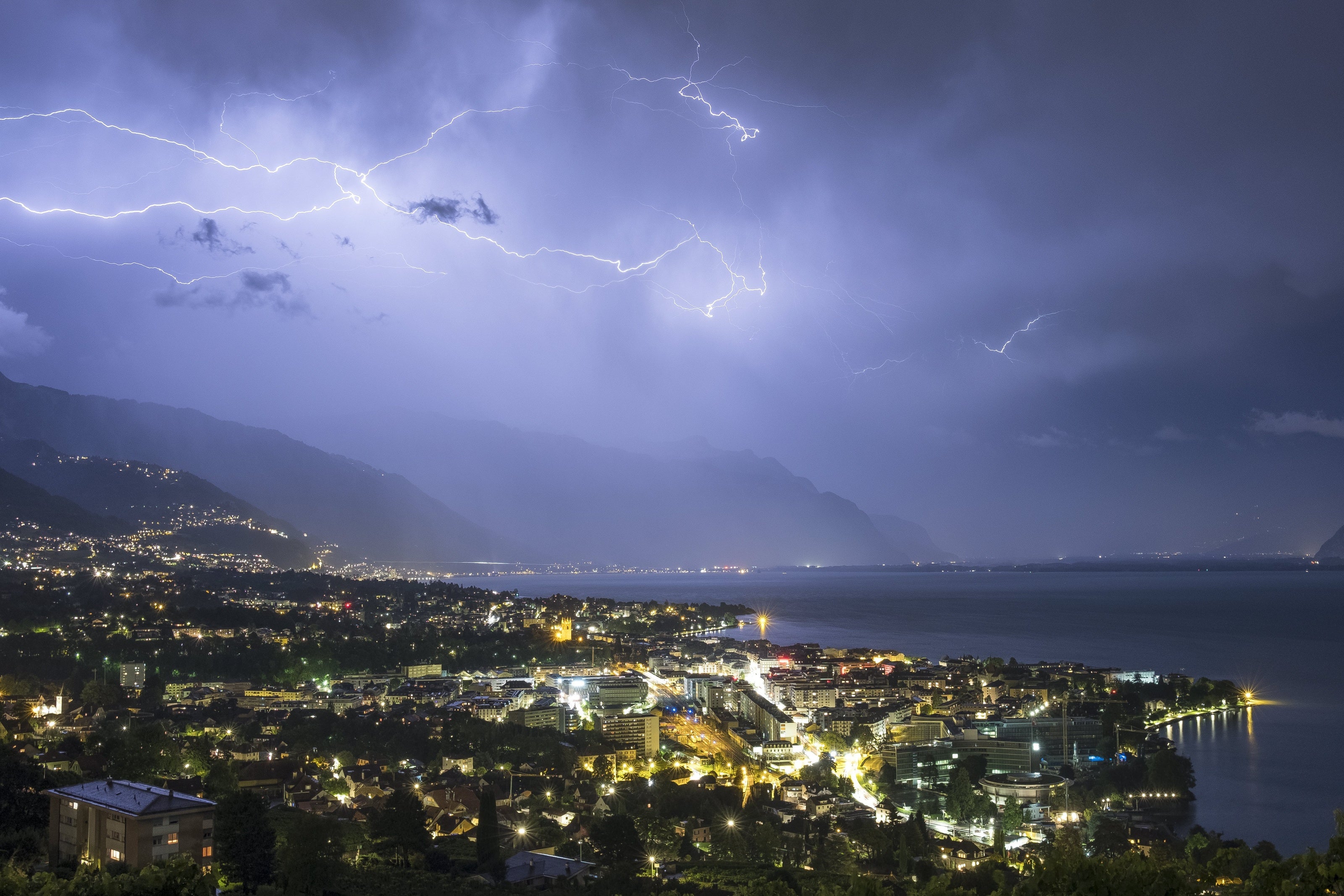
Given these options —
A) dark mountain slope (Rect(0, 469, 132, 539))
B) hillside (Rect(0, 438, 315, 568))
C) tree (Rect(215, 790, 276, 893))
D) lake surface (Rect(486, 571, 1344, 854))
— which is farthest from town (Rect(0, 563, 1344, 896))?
hillside (Rect(0, 438, 315, 568))

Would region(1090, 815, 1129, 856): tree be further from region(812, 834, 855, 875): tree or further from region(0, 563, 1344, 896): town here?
region(812, 834, 855, 875): tree

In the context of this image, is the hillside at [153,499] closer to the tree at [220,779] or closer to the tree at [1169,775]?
the tree at [220,779]

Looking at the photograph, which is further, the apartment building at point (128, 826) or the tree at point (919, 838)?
the tree at point (919, 838)

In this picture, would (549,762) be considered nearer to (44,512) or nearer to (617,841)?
(617,841)

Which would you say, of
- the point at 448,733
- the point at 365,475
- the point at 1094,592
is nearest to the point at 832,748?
the point at 448,733

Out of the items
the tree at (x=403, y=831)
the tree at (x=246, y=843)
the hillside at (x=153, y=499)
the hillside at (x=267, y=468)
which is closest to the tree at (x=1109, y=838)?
the tree at (x=403, y=831)

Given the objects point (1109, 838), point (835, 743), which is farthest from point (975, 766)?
point (1109, 838)
